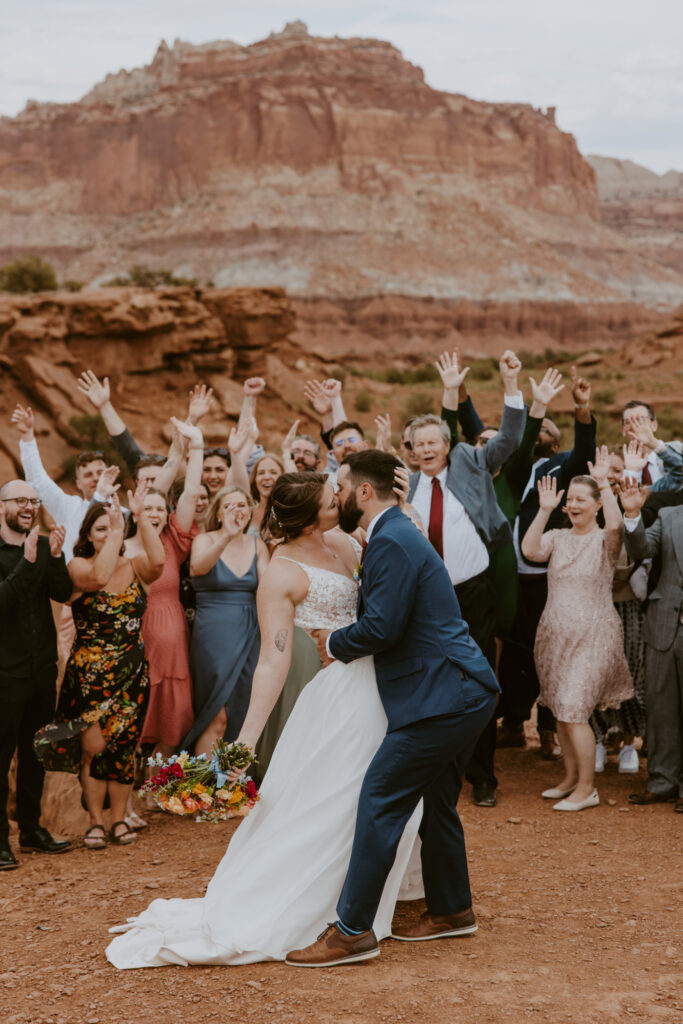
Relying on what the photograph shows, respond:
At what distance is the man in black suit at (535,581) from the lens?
7691 mm

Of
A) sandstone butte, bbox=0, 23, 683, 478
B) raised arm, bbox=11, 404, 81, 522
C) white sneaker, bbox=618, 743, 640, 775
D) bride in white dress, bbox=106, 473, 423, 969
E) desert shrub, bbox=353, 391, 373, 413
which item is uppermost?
sandstone butte, bbox=0, 23, 683, 478

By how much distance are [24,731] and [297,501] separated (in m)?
2.66

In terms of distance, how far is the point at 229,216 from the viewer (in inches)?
3851

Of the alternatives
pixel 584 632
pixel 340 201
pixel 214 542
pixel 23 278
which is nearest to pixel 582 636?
pixel 584 632

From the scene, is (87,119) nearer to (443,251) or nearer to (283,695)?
(443,251)

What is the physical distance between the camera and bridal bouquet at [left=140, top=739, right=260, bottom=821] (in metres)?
4.48

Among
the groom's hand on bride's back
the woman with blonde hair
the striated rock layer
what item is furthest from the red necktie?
the striated rock layer

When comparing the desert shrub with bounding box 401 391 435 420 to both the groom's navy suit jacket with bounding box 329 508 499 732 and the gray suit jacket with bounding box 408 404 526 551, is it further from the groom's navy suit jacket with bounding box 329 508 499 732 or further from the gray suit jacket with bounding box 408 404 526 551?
the groom's navy suit jacket with bounding box 329 508 499 732

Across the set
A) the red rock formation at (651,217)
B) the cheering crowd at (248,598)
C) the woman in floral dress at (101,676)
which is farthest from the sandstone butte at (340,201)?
the woman in floral dress at (101,676)

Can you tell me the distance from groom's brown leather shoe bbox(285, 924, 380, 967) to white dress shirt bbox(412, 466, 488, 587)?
278 cm

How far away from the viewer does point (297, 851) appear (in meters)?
4.54

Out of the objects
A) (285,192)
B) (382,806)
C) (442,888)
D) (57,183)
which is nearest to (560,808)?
(442,888)

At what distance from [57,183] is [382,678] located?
12285cm

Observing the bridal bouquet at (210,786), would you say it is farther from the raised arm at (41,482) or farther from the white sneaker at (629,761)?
the white sneaker at (629,761)
